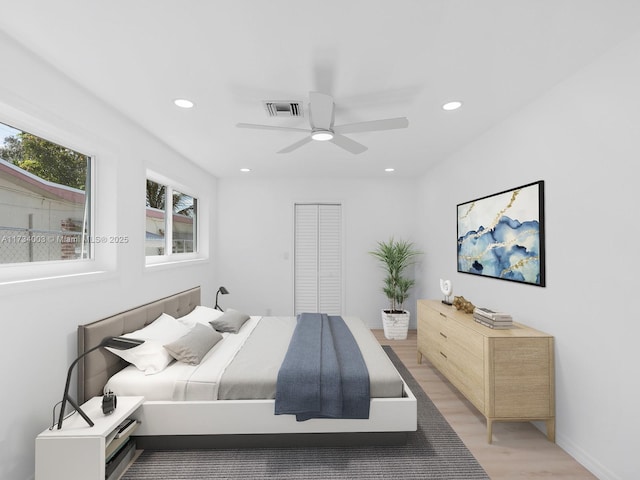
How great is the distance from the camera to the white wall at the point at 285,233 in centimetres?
538

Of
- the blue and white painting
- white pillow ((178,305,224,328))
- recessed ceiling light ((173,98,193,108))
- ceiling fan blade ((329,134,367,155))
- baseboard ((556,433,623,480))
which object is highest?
recessed ceiling light ((173,98,193,108))

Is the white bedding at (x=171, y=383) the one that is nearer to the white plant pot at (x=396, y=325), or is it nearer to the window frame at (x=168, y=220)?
the window frame at (x=168, y=220)

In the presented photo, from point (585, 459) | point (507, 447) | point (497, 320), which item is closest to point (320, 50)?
point (497, 320)

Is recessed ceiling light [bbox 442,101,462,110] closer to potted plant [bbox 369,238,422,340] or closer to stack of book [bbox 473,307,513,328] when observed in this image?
stack of book [bbox 473,307,513,328]

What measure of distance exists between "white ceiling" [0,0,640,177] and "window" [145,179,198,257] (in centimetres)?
104

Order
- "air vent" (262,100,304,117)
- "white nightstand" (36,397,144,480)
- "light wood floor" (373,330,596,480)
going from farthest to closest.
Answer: "air vent" (262,100,304,117) < "light wood floor" (373,330,596,480) < "white nightstand" (36,397,144,480)

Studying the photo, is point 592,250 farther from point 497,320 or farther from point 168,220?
point 168,220

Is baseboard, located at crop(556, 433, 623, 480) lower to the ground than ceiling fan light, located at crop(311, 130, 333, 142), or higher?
lower

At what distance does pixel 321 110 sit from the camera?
2.26 m

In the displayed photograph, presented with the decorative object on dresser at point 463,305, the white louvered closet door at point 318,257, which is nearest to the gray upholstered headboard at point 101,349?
the white louvered closet door at point 318,257

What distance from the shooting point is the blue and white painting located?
2.48 meters

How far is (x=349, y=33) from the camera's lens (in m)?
1.74

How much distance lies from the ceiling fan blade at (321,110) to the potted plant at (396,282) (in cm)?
300

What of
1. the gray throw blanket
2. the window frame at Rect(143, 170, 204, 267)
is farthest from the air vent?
the gray throw blanket
